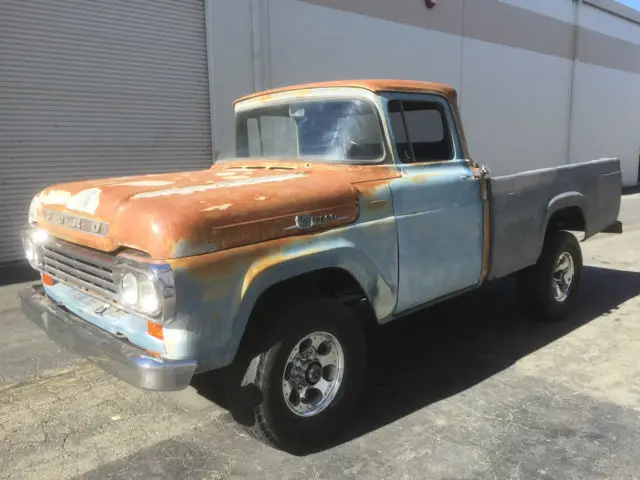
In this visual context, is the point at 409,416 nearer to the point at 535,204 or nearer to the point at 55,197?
the point at 535,204

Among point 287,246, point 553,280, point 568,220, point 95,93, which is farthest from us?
point 95,93

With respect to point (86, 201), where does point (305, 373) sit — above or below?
below

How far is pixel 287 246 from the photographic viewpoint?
2.88 meters

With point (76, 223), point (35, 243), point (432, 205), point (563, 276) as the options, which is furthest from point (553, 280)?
point (35, 243)

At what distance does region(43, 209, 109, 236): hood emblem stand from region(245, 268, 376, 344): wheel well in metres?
0.86

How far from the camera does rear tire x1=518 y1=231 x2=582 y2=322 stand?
16.4 feet

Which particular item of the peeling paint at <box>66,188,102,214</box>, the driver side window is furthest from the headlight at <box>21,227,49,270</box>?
the driver side window

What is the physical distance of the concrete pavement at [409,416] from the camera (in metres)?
2.98

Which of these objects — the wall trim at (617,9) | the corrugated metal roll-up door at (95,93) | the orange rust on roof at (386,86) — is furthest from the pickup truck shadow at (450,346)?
the wall trim at (617,9)

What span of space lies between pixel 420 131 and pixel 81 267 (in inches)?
93.2

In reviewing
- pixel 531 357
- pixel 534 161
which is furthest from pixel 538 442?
pixel 534 161

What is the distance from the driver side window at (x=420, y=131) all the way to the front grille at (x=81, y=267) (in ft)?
6.37

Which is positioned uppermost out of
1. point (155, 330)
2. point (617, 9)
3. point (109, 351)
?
point (617, 9)

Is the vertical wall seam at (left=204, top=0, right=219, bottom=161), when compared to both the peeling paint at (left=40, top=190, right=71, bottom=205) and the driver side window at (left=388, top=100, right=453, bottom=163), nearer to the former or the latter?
the driver side window at (left=388, top=100, right=453, bottom=163)
